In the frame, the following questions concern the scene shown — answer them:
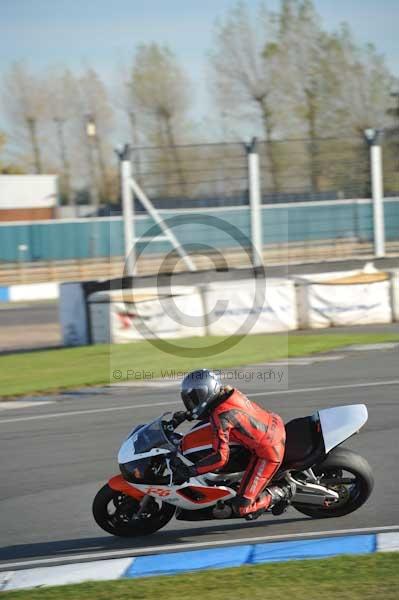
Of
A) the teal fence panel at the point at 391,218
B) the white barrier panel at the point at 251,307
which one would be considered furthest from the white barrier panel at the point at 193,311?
the teal fence panel at the point at 391,218

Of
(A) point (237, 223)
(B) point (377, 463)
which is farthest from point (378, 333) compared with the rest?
(B) point (377, 463)

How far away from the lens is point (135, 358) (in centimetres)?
1678

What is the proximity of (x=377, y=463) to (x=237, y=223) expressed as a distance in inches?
580

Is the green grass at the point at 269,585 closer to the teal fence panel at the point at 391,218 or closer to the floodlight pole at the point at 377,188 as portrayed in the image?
the floodlight pole at the point at 377,188

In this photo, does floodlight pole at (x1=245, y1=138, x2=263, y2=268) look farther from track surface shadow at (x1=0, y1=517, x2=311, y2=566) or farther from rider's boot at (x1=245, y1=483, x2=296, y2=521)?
rider's boot at (x1=245, y1=483, x2=296, y2=521)

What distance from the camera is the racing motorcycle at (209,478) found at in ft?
23.3

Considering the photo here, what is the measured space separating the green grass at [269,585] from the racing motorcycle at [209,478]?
1003 millimetres

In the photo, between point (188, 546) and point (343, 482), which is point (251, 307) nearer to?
point (343, 482)

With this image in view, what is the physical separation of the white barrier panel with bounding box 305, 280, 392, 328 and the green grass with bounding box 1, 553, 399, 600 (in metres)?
14.0

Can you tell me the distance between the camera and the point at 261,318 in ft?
63.9

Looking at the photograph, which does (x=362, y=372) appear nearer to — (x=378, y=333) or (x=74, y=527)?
(x=378, y=333)

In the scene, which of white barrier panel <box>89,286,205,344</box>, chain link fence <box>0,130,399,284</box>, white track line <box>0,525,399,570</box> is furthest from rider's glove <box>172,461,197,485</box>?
chain link fence <box>0,130,399,284</box>

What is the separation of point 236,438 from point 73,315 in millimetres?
12885

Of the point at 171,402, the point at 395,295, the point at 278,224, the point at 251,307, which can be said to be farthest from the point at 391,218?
the point at 171,402
